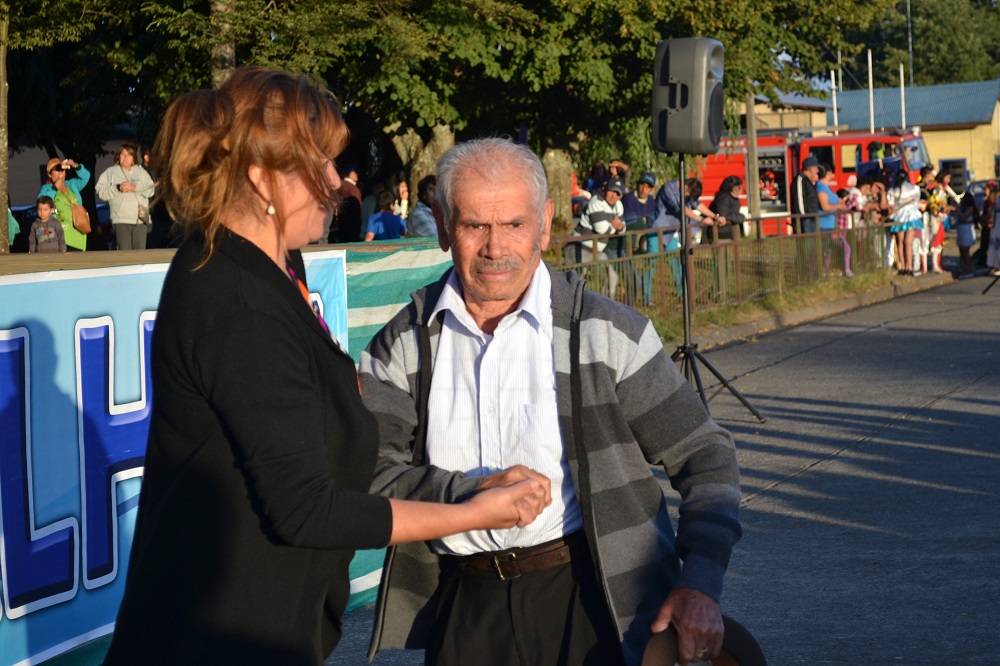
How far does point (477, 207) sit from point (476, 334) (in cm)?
26

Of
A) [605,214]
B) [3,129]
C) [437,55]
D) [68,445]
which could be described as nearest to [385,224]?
[605,214]

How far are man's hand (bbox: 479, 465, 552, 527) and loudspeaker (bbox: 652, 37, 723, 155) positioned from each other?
872 centimetres

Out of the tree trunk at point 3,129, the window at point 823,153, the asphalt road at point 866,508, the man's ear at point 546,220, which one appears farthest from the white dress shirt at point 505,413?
the window at point 823,153

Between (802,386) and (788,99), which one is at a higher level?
(788,99)

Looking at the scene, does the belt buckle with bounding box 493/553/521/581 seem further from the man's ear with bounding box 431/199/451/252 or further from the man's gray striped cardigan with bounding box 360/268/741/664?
the man's ear with bounding box 431/199/451/252

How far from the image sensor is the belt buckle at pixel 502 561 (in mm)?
2840

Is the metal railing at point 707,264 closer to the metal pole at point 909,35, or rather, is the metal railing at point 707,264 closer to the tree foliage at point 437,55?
the tree foliage at point 437,55

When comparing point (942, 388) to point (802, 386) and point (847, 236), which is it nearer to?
point (802, 386)

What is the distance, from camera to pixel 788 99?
209 feet

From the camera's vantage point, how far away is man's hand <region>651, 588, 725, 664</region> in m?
2.70

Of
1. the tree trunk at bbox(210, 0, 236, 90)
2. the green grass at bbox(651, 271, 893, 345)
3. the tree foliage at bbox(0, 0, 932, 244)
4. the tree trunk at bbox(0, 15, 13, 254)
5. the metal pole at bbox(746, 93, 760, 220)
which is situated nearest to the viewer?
the green grass at bbox(651, 271, 893, 345)

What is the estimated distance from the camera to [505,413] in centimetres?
→ 284

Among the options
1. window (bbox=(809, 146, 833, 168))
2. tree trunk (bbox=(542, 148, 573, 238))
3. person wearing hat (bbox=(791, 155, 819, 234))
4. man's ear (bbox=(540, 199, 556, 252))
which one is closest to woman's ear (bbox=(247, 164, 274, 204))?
man's ear (bbox=(540, 199, 556, 252))

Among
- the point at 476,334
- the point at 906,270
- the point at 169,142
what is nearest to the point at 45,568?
the point at 476,334
